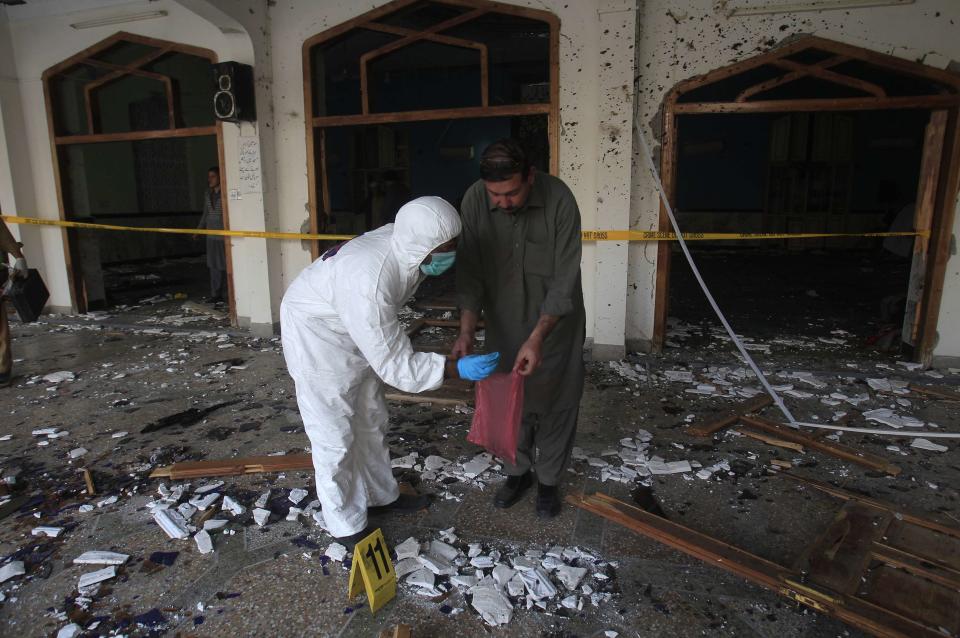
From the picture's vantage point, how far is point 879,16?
4.59 metres

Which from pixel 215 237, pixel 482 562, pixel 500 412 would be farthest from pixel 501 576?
pixel 215 237

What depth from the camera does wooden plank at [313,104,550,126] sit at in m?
5.37

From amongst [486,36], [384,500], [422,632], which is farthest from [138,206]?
[422,632]

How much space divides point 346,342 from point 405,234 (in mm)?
572

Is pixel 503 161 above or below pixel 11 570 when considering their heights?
above

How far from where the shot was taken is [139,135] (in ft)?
22.1

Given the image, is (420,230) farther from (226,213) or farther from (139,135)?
(139,135)

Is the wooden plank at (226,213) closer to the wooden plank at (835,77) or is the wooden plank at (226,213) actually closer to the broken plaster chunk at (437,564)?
the broken plaster chunk at (437,564)

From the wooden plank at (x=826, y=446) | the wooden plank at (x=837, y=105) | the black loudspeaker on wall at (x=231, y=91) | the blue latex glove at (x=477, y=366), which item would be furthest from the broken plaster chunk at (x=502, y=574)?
the black loudspeaker on wall at (x=231, y=91)

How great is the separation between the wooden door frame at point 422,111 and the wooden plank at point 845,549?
3615 millimetres

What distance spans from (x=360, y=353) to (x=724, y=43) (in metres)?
4.29

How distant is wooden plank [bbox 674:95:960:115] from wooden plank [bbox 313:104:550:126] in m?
1.31

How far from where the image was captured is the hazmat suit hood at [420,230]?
2166mm

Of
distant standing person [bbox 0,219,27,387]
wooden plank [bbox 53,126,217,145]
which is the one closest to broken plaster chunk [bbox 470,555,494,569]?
distant standing person [bbox 0,219,27,387]
